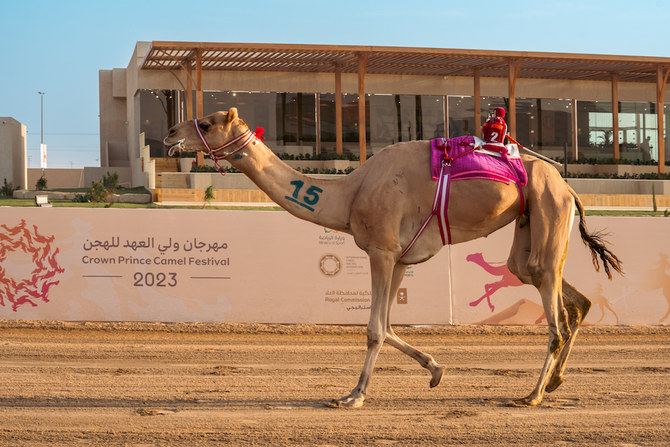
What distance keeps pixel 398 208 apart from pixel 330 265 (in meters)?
6.64

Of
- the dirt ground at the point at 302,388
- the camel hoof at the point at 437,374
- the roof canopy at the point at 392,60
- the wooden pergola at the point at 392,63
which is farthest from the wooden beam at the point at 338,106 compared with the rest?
the camel hoof at the point at 437,374

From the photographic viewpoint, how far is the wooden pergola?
131ft

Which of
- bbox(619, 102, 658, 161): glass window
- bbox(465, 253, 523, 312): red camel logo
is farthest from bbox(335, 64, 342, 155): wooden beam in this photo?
bbox(465, 253, 523, 312): red camel logo

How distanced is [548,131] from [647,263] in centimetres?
3825

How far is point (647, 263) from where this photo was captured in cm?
1520

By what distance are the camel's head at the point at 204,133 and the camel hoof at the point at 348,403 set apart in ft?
9.41

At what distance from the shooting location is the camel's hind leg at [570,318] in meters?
8.38

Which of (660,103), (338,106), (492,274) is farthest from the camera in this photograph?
(660,103)

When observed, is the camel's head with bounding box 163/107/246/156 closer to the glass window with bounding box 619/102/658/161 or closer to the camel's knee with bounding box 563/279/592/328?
the camel's knee with bounding box 563/279/592/328

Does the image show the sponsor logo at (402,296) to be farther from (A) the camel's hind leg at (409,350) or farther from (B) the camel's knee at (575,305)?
(A) the camel's hind leg at (409,350)

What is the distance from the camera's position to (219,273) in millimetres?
14398

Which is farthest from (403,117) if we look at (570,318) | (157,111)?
(570,318)

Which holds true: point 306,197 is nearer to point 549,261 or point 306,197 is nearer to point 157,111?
point 549,261

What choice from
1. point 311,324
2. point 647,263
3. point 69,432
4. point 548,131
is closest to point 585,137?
point 548,131
